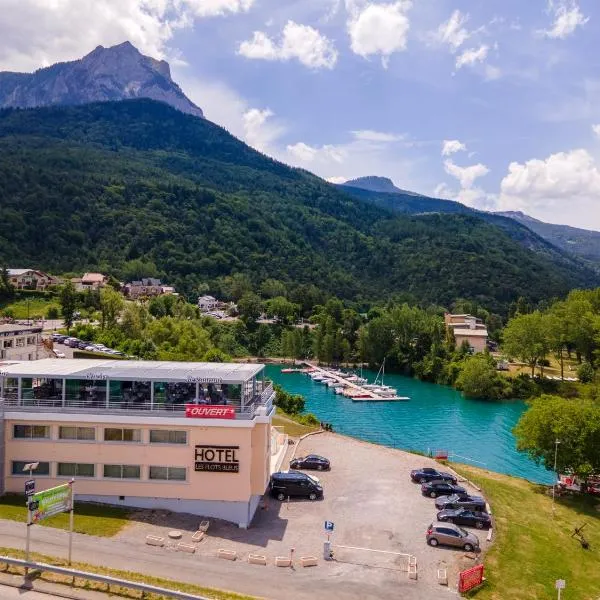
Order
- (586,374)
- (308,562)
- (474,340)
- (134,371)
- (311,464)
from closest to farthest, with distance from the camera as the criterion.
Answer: (308,562), (134,371), (311,464), (586,374), (474,340)

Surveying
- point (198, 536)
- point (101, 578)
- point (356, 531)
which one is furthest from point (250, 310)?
point (101, 578)

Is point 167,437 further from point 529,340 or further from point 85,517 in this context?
point 529,340

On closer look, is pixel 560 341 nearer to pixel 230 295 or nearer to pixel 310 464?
pixel 310 464

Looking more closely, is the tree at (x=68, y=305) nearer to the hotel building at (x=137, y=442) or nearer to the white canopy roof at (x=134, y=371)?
the white canopy roof at (x=134, y=371)

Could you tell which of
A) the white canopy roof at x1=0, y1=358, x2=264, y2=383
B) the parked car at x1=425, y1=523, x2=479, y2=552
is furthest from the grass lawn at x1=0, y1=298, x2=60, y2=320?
the parked car at x1=425, y1=523, x2=479, y2=552

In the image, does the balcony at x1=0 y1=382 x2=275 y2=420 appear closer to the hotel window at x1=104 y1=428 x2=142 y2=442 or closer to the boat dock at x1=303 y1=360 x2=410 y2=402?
the hotel window at x1=104 y1=428 x2=142 y2=442

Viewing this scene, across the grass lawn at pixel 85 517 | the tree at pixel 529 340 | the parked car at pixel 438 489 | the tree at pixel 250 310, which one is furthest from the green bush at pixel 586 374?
the grass lawn at pixel 85 517
